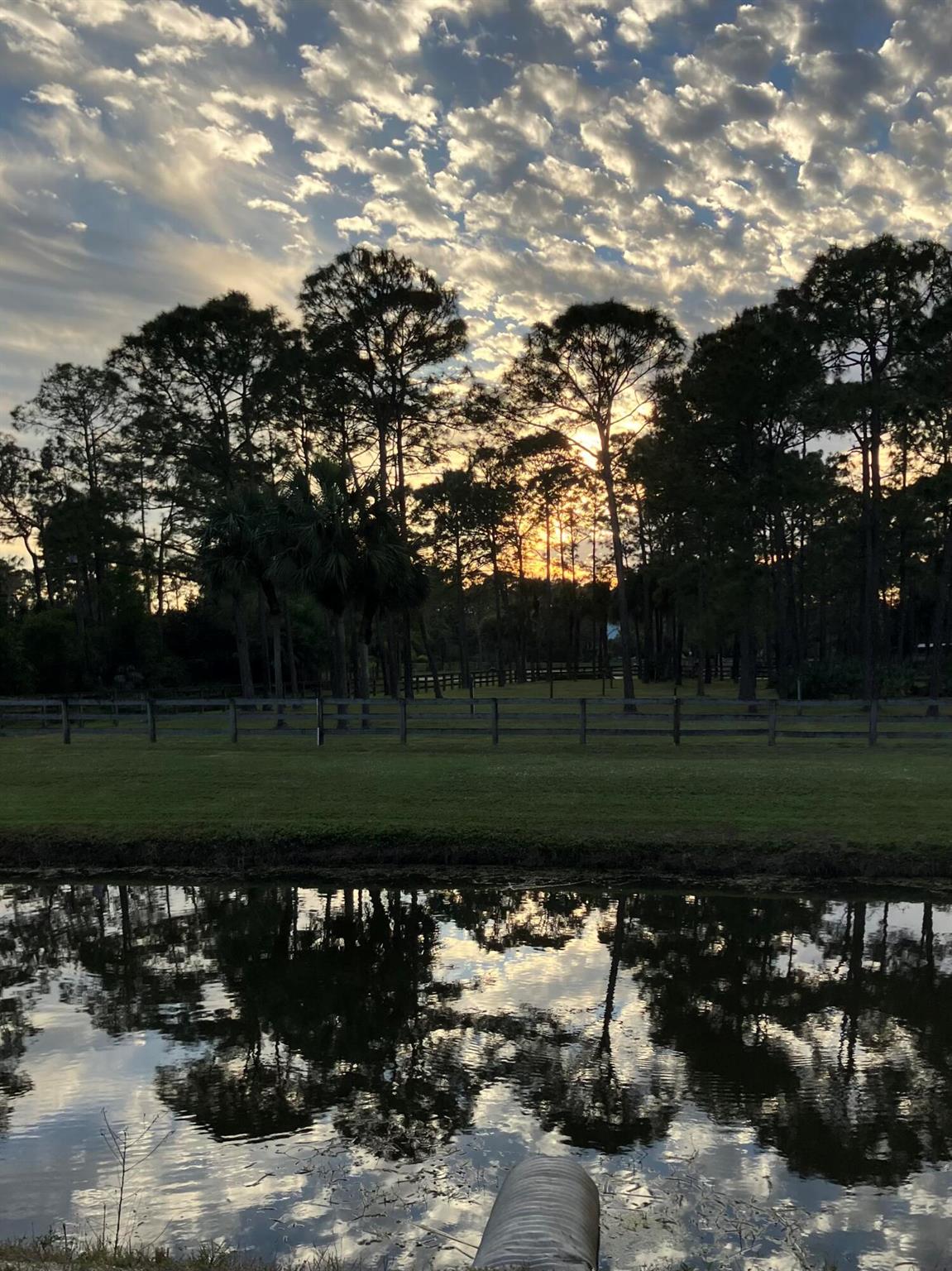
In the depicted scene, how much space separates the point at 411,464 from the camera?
124 ft

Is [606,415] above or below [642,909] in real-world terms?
above

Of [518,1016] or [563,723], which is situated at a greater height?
[563,723]

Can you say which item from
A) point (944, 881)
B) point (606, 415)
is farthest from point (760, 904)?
point (606, 415)

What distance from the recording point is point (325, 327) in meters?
35.0

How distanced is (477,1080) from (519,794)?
9482 millimetres

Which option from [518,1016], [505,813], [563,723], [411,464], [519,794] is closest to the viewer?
[518,1016]

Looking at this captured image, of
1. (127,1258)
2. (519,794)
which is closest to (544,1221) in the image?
(127,1258)

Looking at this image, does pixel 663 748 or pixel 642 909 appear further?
pixel 663 748

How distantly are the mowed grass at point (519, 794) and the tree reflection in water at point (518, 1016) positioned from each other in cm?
220

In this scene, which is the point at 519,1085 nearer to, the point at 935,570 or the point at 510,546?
the point at 935,570

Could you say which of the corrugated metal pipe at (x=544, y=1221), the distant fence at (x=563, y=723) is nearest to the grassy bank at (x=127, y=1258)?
the corrugated metal pipe at (x=544, y=1221)

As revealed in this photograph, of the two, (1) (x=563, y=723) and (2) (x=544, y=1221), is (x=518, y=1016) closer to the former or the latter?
(2) (x=544, y=1221)

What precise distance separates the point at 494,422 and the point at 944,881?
2841 cm

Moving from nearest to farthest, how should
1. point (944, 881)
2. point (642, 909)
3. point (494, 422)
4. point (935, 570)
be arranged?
point (642, 909) < point (944, 881) < point (494, 422) < point (935, 570)
